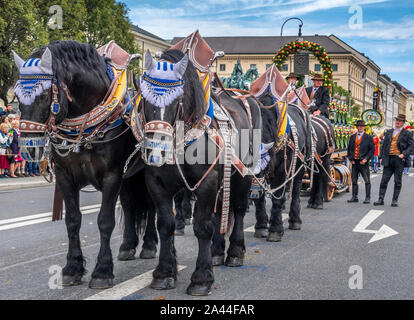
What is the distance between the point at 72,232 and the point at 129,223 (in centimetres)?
113

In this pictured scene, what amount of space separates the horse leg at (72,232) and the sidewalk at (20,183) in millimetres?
9910

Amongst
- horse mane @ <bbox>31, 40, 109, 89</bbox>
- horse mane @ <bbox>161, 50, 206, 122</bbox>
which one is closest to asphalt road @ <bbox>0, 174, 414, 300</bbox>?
horse mane @ <bbox>161, 50, 206, 122</bbox>

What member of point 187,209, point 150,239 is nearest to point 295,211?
point 187,209

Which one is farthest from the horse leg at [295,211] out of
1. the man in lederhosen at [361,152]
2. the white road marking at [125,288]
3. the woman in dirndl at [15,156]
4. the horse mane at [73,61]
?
the woman in dirndl at [15,156]

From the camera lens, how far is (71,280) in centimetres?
509

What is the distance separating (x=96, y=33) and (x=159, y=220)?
3860 cm

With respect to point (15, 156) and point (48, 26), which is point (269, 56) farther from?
point (15, 156)

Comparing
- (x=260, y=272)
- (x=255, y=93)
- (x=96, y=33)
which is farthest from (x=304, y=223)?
(x=96, y=33)

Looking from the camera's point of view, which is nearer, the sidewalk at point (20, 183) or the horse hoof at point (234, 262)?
the horse hoof at point (234, 262)

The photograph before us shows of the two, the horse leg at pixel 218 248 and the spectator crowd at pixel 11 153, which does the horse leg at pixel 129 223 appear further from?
the spectator crowd at pixel 11 153

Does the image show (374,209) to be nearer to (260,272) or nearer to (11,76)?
(260,272)

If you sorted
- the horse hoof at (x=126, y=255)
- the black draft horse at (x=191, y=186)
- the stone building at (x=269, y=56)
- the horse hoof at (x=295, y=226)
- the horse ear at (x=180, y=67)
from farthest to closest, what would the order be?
the stone building at (x=269, y=56) → the horse hoof at (x=295, y=226) → the horse hoof at (x=126, y=255) → the black draft horse at (x=191, y=186) → the horse ear at (x=180, y=67)

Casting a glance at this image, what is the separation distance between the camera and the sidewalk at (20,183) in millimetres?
14374

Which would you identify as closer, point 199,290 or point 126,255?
point 199,290
